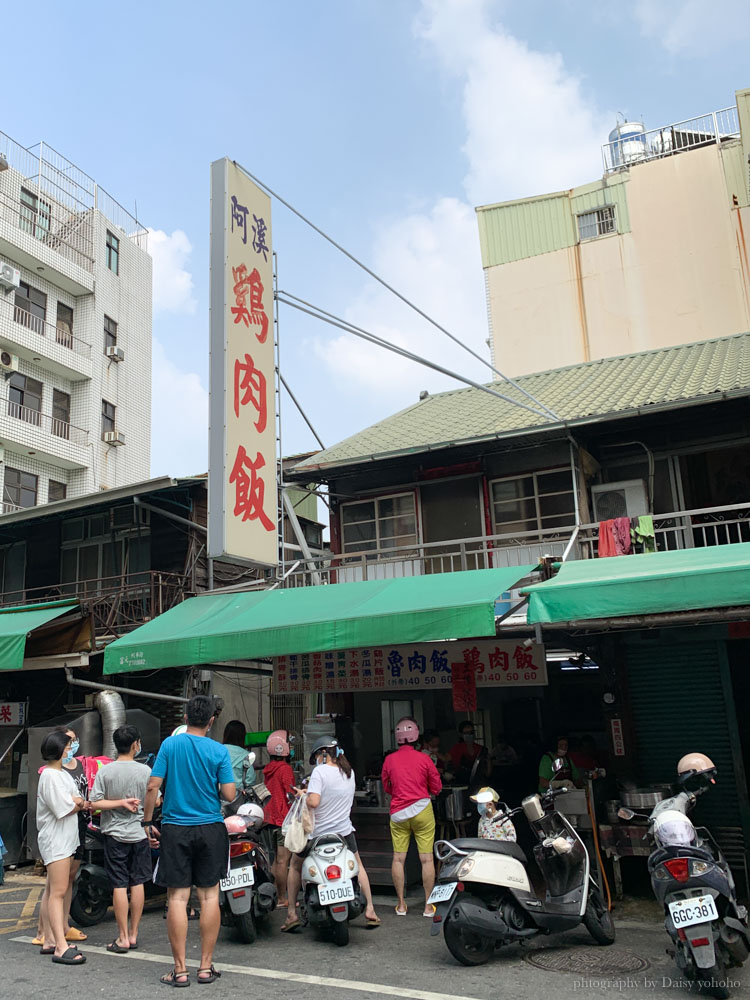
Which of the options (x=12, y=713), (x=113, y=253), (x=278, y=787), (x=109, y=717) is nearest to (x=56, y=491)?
(x=113, y=253)

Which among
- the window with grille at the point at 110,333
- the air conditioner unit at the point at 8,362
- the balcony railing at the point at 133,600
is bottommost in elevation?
the balcony railing at the point at 133,600

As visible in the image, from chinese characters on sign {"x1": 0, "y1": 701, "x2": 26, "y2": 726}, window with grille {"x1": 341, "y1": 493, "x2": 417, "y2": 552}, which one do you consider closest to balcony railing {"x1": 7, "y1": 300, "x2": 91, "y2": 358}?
chinese characters on sign {"x1": 0, "y1": 701, "x2": 26, "y2": 726}

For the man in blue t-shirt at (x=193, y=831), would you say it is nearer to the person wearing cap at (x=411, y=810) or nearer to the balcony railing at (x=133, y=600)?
the person wearing cap at (x=411, y=810)

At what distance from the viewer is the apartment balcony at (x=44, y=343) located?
28.2 metres

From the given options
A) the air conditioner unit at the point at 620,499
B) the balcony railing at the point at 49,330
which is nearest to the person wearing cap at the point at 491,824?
the air conditioner unit at the point at 620,499

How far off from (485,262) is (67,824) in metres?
24.5

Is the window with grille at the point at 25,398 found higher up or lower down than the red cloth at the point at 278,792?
higher up

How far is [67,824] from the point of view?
689cm

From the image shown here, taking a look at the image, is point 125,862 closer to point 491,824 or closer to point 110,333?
point 491,824

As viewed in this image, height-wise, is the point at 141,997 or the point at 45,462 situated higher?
the point at 45,462

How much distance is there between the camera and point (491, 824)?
23.4 feet

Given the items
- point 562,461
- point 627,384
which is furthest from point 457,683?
point 627,384

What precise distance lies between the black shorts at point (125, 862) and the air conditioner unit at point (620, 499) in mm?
8764

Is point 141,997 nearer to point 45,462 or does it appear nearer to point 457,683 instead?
point 457,683
